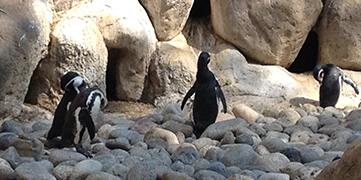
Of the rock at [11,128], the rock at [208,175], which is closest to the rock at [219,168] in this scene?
the rock at [208,175]

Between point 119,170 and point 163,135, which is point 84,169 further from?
point 163,135

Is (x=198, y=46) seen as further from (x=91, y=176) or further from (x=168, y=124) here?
(x=91, y=176)

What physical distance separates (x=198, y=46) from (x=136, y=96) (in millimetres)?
1351

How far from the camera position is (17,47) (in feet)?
16.4

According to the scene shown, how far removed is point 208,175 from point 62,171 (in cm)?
80

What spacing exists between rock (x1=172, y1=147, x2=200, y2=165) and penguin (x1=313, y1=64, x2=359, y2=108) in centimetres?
351

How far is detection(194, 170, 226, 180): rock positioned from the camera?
312cm

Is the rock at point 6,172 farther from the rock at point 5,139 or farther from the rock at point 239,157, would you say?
the rock at point 239,157

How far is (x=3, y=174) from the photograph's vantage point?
310 centimetres

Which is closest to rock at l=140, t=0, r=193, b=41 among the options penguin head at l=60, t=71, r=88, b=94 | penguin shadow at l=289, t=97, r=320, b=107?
penguin shadow at l=289, t=97, r=320, b=107

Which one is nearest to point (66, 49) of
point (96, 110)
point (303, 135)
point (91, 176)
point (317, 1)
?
point (96, 110)

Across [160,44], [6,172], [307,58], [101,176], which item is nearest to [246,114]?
[160,44]

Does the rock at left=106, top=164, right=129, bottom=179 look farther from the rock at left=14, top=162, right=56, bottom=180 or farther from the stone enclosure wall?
the stone enclosure wall

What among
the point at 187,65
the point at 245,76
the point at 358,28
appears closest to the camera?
the point at 187,65
